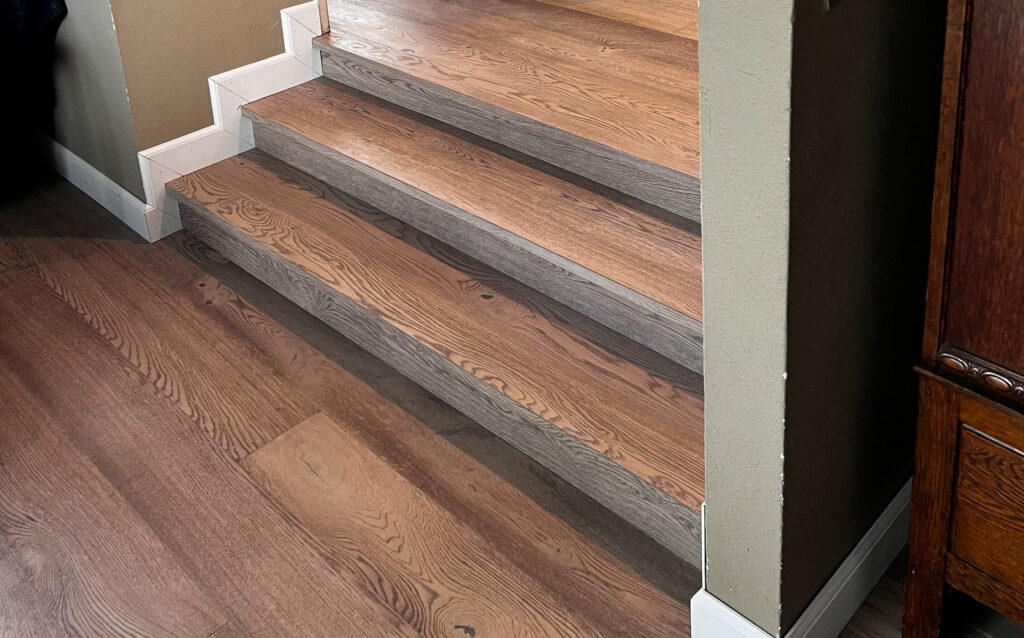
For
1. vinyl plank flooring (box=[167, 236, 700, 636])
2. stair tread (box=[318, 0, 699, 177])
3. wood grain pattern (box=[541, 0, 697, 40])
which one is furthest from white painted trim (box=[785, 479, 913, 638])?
wood grain pattern (box=[541, 0, 697, 40])

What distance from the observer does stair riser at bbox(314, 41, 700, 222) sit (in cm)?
234

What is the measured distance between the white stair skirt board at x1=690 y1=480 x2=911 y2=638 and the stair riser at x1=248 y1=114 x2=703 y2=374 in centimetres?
47

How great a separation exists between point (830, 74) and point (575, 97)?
1.41m

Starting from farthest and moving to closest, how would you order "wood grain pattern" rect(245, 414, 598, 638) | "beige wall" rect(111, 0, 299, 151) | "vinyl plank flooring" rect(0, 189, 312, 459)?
"beige wall" rect(111, 0, 299, 151)
"vinyl plank flooring" rect(0, 189, 312, 459)
"wood grain pattern" rect(245, 414, 598, 638)

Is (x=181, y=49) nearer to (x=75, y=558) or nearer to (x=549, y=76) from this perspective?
(x=549, y=76)

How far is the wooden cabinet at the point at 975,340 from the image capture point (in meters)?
1.26

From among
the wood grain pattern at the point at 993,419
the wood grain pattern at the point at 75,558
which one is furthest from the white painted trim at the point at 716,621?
the wood grain pattern at the point at 75,558

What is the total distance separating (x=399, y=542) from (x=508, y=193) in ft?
2.93

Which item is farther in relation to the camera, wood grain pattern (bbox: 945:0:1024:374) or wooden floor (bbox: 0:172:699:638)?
wooden floor (bbox: 0:172:699:638)

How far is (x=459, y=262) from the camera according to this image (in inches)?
103

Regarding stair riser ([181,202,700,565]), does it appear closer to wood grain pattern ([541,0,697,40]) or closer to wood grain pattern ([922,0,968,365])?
wood grain pattern ([922,0,968,365])

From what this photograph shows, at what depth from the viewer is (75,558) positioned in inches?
83.4

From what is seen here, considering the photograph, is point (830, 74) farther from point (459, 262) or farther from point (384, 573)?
point (459, 262)

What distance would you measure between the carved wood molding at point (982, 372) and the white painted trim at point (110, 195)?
241 cm
